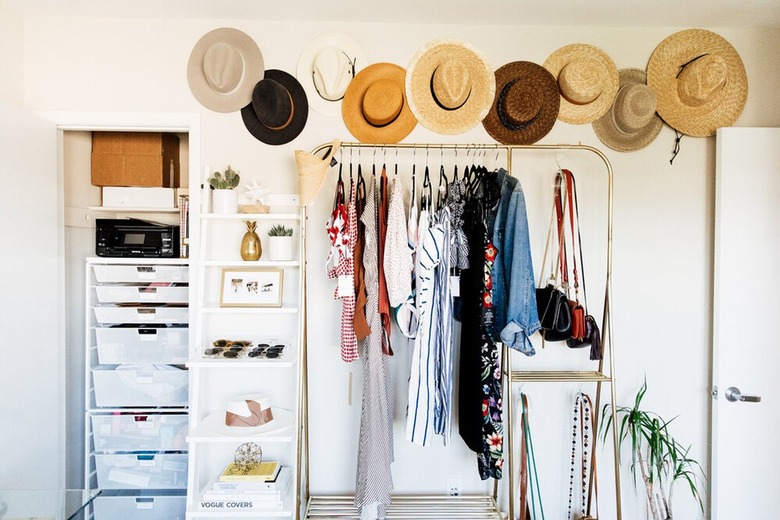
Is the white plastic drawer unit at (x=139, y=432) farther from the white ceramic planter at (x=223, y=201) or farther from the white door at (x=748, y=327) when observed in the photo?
the white door at (x=748, y=327)

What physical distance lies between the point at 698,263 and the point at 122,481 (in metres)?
3.36

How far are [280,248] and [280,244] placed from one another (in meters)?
0.02

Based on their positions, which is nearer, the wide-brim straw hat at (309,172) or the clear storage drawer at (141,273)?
the wide-brim straw hat at (309,172)

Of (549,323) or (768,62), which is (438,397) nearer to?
(549,323)

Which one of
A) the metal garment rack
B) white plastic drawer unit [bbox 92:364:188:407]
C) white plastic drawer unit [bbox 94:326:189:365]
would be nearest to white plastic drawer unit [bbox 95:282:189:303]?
white plastic drawer unit [bbox 94:326:189:365]

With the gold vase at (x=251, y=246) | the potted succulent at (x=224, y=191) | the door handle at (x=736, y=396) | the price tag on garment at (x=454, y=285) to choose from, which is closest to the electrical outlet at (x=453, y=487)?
the price tag on garment at (x=454, y=285)

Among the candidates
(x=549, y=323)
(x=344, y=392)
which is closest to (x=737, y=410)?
(x=549, y=323)

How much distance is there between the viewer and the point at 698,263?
195 centimetres

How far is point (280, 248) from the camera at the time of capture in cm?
177

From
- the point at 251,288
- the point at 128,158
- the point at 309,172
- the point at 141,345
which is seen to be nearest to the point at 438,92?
the point at 309,172

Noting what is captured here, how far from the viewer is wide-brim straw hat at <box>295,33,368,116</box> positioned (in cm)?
186

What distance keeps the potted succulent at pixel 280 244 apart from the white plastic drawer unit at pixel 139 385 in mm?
1044

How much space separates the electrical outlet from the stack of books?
31.2 inches

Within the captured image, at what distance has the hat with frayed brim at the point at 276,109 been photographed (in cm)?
184
